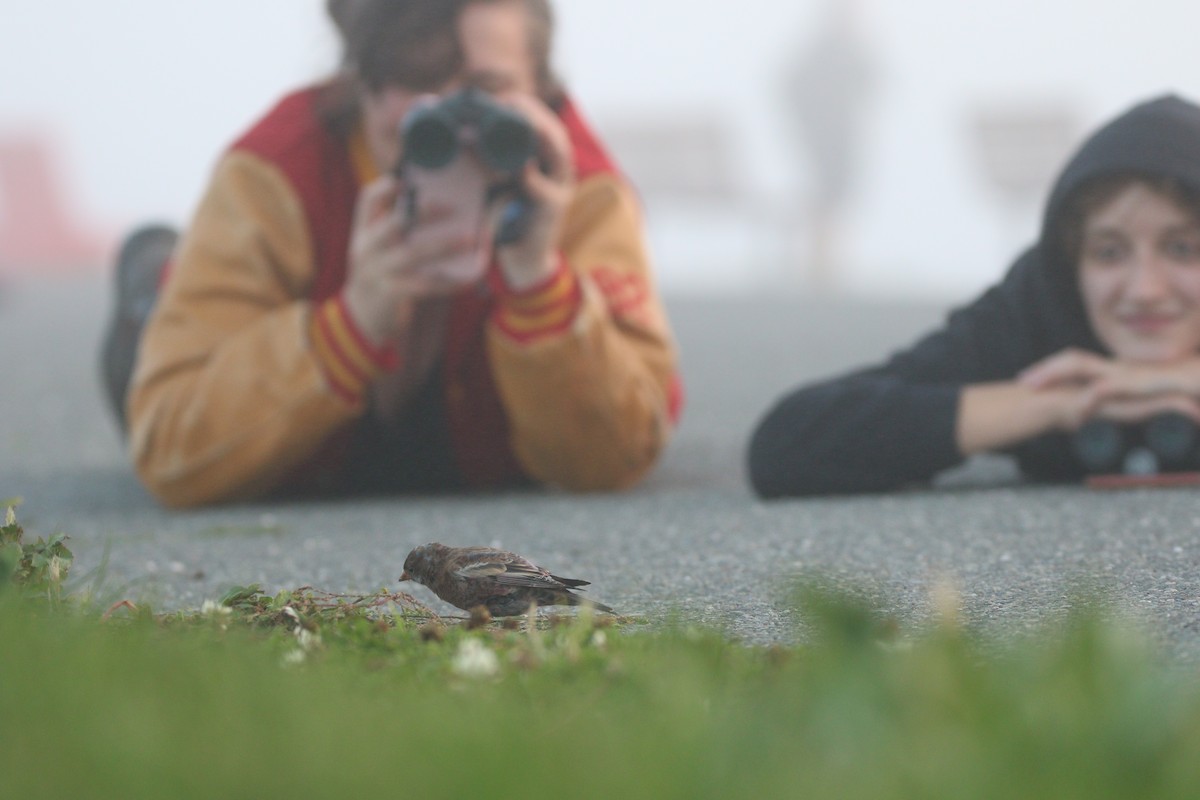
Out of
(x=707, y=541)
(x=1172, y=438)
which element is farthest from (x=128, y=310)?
(x=1172, y=438)

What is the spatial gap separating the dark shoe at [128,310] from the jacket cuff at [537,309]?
3.89 feet

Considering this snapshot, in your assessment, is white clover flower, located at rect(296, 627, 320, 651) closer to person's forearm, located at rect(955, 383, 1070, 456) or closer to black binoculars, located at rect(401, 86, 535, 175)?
black binoculars, located at rect(401, 86, 535, 175)

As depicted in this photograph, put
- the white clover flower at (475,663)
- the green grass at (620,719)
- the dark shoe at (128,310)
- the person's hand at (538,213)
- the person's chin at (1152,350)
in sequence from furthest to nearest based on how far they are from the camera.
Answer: the dark shoe at (128,310) → the person's hand at (538,213) → the person's chin at (1152,350) → the white clover flower at (475,663) → the green grass at (620,719)

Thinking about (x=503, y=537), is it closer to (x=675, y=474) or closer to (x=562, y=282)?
(x=562, y=282)

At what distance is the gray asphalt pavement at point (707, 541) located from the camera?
1597mm

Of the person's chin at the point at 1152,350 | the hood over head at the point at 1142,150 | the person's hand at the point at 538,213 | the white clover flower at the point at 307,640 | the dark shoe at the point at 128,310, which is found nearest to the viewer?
the white clover flower at the point at 307,640

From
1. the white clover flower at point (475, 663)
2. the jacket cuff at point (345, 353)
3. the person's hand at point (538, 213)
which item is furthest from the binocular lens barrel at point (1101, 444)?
the white clover flower at point (475, 663)

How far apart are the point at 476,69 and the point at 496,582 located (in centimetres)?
150

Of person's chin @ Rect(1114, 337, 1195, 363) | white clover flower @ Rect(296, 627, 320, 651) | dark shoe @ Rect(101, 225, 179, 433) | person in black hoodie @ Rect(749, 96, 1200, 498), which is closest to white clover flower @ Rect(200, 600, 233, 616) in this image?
white clover flower @ Rect(296, 627, 320, 651)

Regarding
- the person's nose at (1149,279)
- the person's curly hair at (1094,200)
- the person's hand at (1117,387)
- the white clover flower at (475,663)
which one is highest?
the person's curly hair at (1094,200)

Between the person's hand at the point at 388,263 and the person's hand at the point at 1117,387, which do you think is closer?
the person's hand at the point at 1117,387

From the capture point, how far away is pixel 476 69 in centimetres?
272

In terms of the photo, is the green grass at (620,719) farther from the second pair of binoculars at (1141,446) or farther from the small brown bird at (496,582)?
the second pair of binoculars at (1141,446)

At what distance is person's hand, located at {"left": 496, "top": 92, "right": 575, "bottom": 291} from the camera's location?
2621 millimetres
